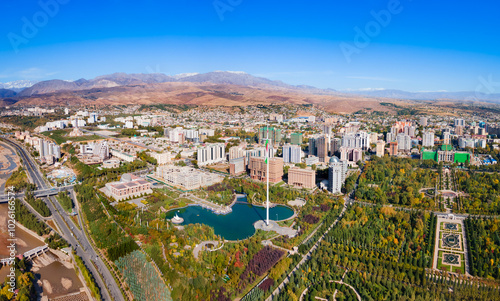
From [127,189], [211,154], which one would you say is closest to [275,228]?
[127,189]

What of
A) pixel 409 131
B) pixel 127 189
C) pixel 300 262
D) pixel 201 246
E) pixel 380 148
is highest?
pixel 409 131

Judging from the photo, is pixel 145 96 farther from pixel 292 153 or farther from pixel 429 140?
pixel 429 140

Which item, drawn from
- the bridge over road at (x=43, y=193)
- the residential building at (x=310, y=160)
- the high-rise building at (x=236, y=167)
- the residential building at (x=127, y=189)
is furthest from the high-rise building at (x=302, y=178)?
the bridge over road at (x=43, y=193)

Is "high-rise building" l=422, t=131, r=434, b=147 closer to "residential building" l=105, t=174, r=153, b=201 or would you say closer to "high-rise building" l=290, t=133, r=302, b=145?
"high-rise building" l=290, t=133, r=302, b=145

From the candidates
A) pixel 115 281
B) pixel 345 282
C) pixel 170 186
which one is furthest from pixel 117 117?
pixel 345 282

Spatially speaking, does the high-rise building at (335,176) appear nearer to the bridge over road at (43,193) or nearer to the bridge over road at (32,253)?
the bridge over road at (32,253)

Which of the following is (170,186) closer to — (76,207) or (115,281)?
(76,207)
